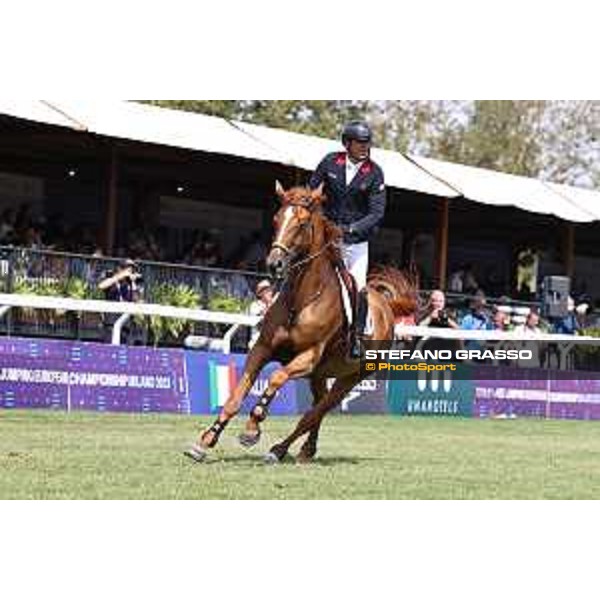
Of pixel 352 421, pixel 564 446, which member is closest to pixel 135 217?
pixel 352 421

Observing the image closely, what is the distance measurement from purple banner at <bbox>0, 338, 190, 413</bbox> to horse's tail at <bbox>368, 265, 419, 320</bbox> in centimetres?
531

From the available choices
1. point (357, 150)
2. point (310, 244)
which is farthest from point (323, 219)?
point (357, 150)

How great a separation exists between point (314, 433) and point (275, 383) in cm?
136

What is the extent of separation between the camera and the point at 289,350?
41.3 feet

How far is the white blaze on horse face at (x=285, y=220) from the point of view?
38.9ft

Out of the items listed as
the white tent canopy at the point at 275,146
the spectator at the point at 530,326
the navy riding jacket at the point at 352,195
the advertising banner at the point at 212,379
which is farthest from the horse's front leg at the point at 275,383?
the spectator at the point at 530,326

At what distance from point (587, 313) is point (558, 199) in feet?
8.37

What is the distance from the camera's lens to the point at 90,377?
62.2 feet

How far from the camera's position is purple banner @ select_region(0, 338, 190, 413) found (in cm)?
1820

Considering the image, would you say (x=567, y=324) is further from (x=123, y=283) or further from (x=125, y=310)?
(x=125, y=310)

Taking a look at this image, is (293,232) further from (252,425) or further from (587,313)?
(587,313)

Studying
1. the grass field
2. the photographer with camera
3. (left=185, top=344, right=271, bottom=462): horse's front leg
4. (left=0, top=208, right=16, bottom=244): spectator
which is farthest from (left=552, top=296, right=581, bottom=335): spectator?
(left=185, top=344, right=271, bottom=462): horse's front leg

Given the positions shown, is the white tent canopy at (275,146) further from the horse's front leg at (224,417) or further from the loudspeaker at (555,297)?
the horse's front leg at (224,417)

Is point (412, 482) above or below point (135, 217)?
below
